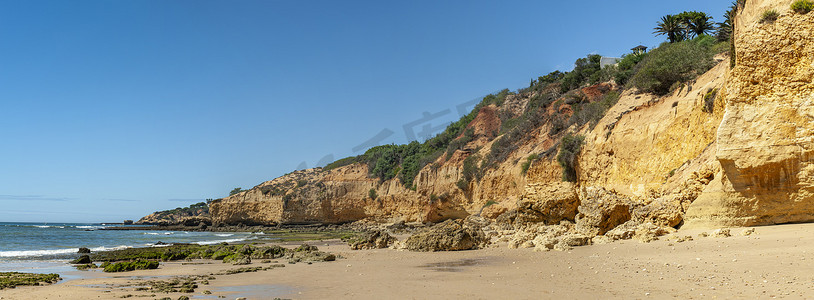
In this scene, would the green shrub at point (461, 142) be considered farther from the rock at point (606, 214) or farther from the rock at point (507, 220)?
the rock at point (606, 214)

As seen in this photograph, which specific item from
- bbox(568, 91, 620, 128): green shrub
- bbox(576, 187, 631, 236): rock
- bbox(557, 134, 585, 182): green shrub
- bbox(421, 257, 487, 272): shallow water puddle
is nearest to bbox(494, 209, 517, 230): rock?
bbox(557, 134, 585, 182): green shrub

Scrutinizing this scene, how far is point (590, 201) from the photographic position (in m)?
15.5

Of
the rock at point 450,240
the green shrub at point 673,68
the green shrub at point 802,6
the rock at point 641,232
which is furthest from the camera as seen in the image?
the green shrub at point 673,68

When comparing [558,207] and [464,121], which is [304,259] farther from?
[464,121]

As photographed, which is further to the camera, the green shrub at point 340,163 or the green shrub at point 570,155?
the green shrub at point 340,163

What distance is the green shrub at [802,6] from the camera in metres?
10.9

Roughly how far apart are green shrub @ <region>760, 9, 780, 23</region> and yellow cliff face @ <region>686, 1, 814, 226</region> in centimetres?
10

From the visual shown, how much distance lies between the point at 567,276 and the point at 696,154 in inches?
380

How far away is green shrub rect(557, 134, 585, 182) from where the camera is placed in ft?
80.3

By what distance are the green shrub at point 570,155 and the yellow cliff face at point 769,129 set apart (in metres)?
12.8

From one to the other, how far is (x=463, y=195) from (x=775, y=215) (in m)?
27.2

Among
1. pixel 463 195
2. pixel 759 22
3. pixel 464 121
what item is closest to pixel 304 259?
pixel 759 22

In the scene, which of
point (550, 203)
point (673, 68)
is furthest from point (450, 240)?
point (673, 68)

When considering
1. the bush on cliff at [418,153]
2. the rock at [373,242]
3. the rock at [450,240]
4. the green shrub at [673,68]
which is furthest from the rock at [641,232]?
the bush on cliff at [418,153]
